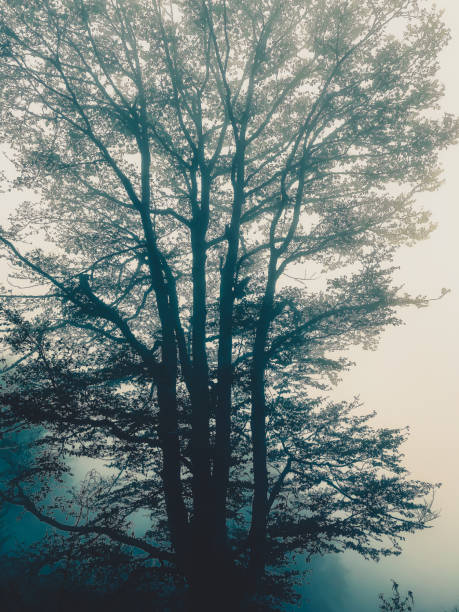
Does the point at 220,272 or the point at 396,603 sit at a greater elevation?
the point at 220,272

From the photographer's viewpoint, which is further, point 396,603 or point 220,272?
point 396,603

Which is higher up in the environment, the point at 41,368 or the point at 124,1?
the point at 124,1

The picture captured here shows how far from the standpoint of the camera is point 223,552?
6.43 metres

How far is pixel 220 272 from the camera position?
833 cm

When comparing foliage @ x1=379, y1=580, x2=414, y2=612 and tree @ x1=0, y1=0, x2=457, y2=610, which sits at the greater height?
tree @ x1=0, y1=0, x2=457, y2=610

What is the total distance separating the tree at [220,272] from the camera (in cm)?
667

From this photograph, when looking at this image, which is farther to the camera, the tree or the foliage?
the foliage

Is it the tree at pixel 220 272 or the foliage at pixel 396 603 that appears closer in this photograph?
the tree at pixel 220 272

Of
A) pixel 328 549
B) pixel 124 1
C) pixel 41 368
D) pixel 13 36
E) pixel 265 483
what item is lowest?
pixel 328 549

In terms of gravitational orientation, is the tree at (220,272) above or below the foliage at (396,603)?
above

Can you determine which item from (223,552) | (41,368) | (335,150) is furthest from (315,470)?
(335,150)

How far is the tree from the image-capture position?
6.67 m

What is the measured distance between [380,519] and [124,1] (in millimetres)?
12670

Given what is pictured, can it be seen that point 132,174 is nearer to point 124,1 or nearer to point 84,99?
point 84,99
